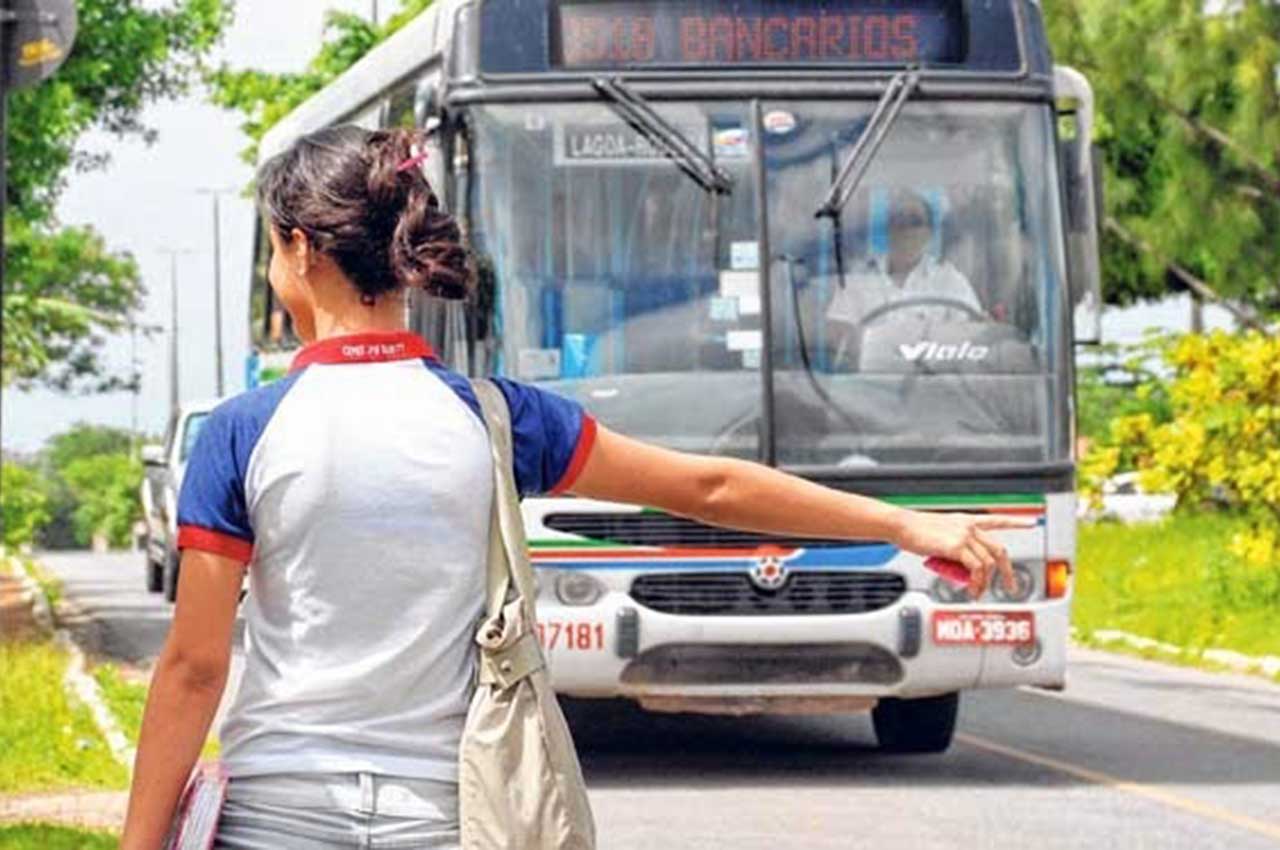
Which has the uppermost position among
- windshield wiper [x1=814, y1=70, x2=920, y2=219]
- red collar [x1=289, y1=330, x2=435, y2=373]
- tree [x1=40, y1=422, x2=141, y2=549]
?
windshield wiper [x1=814, y1=70, x2=920, y2=219]

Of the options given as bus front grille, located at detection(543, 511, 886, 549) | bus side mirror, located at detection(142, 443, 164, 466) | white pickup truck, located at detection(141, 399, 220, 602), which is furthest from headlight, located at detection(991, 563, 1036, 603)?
bus side mirror, located at detection(142, 443, 164, 466)

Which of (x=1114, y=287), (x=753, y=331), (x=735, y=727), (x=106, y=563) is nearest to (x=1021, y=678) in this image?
(x=753, y=331)

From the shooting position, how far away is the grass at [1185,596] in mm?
25484

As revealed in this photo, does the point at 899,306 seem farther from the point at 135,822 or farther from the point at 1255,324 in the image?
the point at 1255,324

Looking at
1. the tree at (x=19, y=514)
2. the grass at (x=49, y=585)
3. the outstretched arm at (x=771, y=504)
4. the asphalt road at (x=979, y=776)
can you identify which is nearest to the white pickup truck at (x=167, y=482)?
the grass at (x=49, y=585)

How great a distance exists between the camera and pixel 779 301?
1473cm

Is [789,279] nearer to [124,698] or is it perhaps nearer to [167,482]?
[124,698]

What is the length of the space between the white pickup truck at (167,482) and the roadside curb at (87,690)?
4.05 ft

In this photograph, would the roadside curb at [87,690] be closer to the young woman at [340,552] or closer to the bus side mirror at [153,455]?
the bus side mirror at [153,455]

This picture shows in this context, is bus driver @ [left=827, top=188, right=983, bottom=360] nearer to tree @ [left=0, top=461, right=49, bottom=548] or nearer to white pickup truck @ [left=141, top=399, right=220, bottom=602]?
white pickup truck @ [left=141, top=399, right=220, bottom=602]

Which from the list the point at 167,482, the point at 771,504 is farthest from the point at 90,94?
the point at 771,504

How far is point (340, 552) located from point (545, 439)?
335 millimetres

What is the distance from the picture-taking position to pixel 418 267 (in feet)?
14.5

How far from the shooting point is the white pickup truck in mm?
33125
